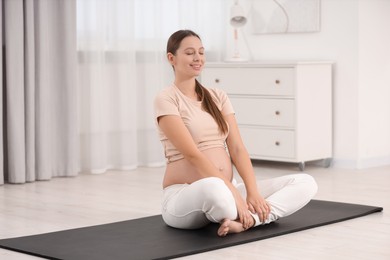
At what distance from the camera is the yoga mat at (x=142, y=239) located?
310cm

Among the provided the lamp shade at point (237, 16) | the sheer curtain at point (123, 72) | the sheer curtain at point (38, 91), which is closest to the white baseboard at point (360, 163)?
the lamp shade at point (237, 16)

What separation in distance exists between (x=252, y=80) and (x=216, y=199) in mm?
2708

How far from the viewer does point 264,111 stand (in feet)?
19.2

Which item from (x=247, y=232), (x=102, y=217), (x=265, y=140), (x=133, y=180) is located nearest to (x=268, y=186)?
(x=247, y=232)

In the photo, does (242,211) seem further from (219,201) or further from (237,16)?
(237,16)

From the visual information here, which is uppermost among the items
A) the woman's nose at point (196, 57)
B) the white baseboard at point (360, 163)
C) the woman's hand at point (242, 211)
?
the woman's nose at point (196, 57)

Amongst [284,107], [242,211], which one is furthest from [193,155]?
[284,107]

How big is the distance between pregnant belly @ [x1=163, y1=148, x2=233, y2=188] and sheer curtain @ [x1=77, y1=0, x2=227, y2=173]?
2192mm

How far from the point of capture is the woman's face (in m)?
3.57

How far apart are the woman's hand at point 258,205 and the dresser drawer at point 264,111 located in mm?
2302

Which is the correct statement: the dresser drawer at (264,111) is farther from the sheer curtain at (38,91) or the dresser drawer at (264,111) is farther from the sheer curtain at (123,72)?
the sheer curtain at (38,91)

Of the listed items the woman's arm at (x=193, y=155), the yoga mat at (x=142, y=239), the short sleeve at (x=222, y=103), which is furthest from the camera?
the short sleeve at (x=222, y=103)

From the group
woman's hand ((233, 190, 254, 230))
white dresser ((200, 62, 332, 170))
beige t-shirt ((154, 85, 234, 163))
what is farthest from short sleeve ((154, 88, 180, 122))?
white dresser ((200, 62, 332, 170))

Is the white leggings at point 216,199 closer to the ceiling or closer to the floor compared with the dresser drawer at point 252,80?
closer to the floor
